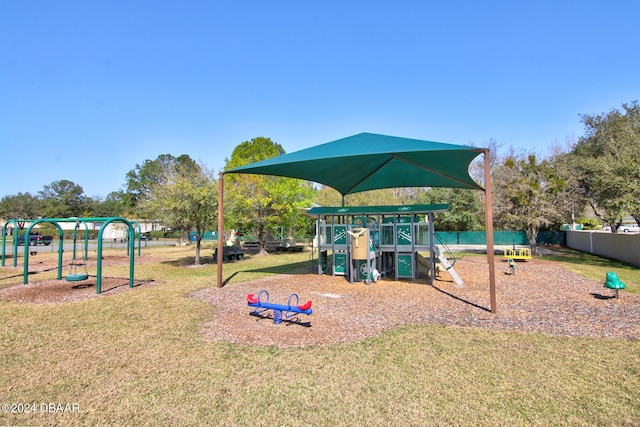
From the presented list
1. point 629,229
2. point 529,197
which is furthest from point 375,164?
point 629,229

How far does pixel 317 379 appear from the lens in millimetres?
4180

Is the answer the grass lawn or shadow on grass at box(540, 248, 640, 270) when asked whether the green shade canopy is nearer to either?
the grass lawn

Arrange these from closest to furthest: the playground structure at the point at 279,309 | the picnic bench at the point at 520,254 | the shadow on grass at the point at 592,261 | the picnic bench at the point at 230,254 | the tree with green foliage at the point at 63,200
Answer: the playground structure at the point at 279,309, the shadow on grass at the point at 592,261, the picnic bench at the point at 520,254, the picnic bench at the point at 230,254, the tree with green foliage at the point at 63,200

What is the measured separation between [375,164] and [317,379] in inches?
378

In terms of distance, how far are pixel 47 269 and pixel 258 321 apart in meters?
13.6

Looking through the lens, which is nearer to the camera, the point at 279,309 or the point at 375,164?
the point at 279,309

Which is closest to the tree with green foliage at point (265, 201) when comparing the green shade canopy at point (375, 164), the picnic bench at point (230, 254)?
the picnic bench at point (230, 254)

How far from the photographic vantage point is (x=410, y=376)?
13.9 ft

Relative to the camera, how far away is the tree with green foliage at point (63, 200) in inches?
2613

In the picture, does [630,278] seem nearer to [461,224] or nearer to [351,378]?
[351,378]

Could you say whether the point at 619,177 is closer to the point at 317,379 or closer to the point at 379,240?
the point at 379,240

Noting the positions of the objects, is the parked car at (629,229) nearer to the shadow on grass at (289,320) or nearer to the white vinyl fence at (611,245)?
the white vinyl fence at (611,245)

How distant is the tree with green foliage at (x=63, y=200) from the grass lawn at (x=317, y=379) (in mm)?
74852

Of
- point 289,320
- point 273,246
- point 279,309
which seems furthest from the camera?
point 273,246
